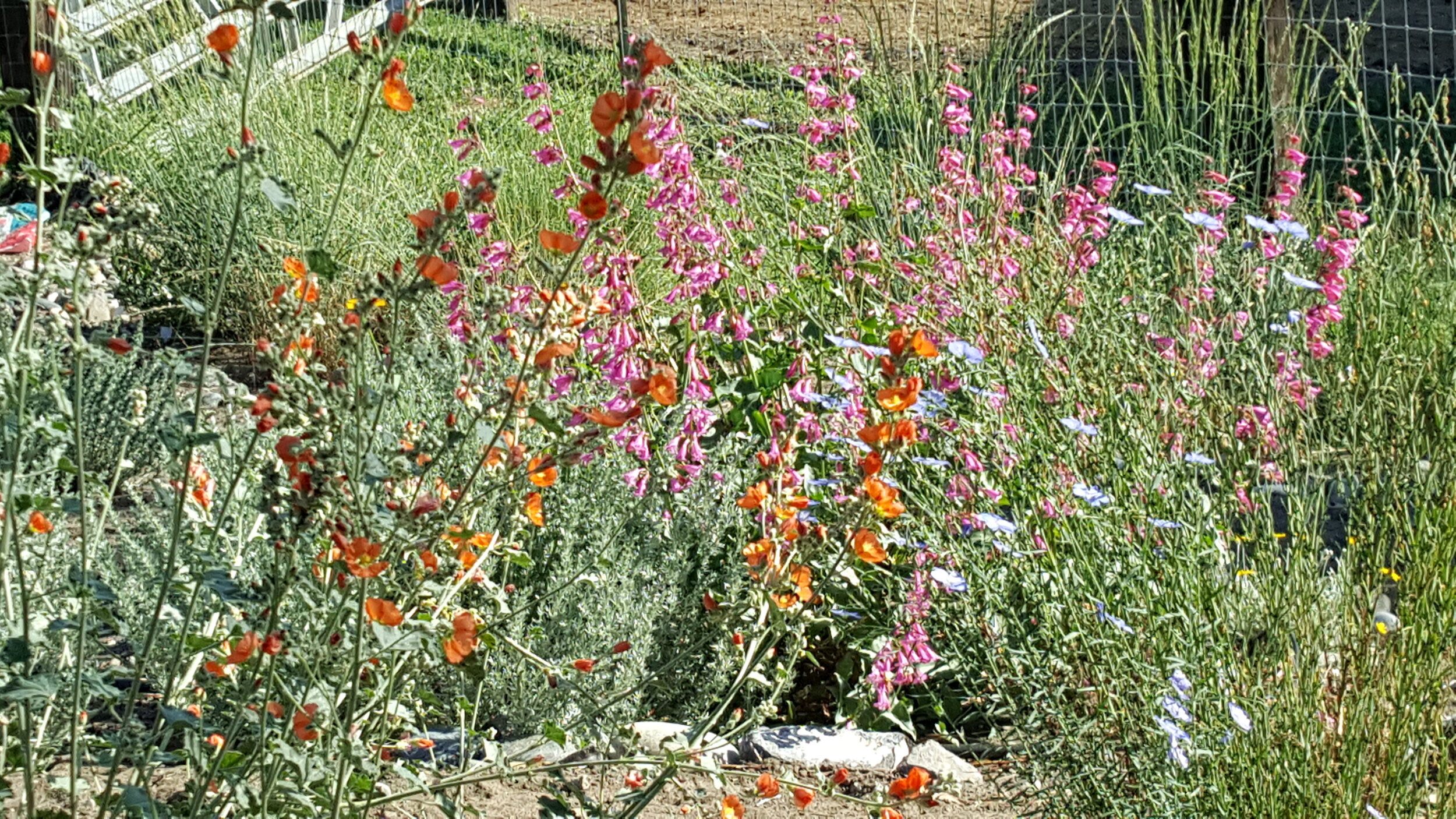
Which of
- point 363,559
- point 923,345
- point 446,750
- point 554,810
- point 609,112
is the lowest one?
point 446,750

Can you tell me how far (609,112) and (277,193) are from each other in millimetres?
297

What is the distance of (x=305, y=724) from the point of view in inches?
57.7

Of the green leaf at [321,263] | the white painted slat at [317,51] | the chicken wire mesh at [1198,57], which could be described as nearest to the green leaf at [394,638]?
the green leaf at [321,263]

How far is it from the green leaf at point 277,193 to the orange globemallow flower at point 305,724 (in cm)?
50

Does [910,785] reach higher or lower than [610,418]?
lower

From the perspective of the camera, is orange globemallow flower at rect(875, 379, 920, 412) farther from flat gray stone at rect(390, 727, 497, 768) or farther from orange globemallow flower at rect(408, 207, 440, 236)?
flat gray stone at rect(390, 727, 497, 768)

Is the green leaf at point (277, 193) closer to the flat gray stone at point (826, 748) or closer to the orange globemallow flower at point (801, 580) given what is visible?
the orange globemallow flower at point (801, 580)

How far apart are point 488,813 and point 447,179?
3432 mm

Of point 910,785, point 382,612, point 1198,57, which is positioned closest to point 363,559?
point 382,612

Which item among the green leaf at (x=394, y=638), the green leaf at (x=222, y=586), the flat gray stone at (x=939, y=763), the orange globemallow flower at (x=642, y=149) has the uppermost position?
the orange globemallow flower at (x=642, y=149)

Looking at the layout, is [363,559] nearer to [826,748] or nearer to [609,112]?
[609,112]

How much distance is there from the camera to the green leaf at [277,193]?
1.27 metres

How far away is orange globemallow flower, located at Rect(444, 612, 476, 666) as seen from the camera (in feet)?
4.92

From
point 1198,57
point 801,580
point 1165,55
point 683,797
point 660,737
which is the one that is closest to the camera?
point 801,580
